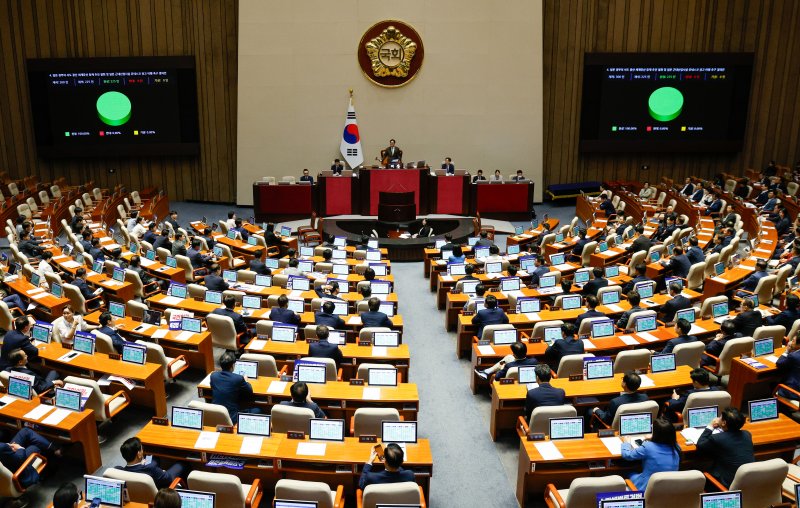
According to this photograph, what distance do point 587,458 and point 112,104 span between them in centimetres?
1960

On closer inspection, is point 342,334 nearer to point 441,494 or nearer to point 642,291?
point 441,494

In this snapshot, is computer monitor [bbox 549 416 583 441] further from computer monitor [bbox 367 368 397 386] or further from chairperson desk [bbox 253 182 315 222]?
chairperson desk [bbox 253 182 315 222]

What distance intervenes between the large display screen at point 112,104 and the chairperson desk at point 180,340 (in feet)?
44.1

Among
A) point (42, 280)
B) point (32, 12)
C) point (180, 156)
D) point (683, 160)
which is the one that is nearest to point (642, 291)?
point (42, 280)

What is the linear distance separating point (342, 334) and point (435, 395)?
151 centimetres

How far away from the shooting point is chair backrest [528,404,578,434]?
6398 mm

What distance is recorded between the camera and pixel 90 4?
68.1ft

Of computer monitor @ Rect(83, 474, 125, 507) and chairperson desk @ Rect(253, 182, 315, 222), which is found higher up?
chairperson desk @ Rect(253, 182, 315, 222)

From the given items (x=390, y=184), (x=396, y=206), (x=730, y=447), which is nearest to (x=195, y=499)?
(x=730, y=447)

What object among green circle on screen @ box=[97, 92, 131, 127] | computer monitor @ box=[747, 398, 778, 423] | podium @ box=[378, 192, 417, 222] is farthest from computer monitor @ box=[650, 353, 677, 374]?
green circle on screen @ box=[97, 92, 131, 127]

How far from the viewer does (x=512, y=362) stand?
309 inches

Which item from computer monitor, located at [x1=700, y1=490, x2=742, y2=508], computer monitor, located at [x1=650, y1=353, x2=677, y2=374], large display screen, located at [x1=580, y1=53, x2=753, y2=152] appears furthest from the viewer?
large display screen, located at [x1=580, y1=53, x2=753, y2=152]

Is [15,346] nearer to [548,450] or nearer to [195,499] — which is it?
[195,499]

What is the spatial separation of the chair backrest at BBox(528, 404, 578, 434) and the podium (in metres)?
11.9
